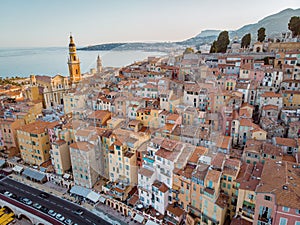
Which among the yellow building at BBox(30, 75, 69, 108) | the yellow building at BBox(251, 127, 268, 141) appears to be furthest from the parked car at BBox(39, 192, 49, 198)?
the yellow building at BBox(30, 75, 69, 108)

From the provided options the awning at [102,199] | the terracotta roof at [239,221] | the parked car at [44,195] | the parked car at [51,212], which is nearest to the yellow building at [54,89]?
the parked car at [44,195]

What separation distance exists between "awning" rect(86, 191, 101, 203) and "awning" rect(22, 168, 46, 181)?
3.55 metres

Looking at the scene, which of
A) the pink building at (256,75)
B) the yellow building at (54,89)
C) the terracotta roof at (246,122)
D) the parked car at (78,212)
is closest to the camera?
the parked car at (78,212)

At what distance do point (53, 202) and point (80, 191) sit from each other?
1.44m

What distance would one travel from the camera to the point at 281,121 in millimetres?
12242

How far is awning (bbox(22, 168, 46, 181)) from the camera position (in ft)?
39.7

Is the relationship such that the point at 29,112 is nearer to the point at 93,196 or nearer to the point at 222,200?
the point at 93,196

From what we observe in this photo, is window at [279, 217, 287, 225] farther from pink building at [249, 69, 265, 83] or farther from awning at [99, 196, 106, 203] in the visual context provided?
pink building at [249, 69, 265, 83]

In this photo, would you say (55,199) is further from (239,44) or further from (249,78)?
(239,44)

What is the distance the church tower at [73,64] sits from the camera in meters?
20.5

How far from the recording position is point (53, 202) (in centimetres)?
1063

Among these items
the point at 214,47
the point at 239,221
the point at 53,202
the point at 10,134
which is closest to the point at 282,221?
the point at 239,221

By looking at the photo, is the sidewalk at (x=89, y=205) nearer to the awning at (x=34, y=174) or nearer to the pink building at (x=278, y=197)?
the awning at (x=34, y=174)

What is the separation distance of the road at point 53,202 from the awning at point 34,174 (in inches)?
22.0
